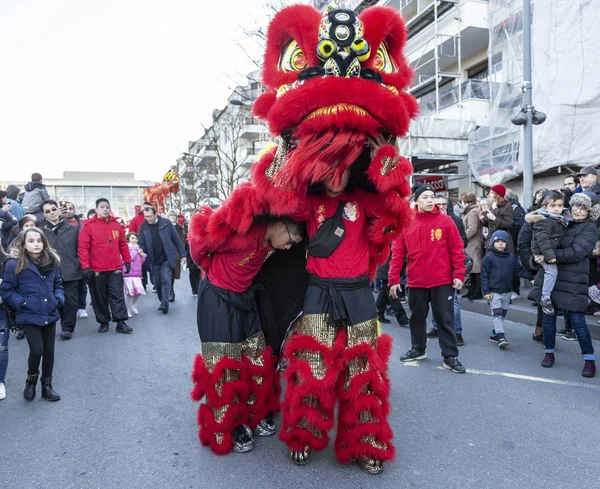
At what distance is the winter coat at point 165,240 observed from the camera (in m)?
8.00

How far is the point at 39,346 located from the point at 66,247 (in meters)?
2.96

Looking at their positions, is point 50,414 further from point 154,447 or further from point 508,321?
point 508,321

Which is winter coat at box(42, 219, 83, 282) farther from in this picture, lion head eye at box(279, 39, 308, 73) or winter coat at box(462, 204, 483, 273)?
winter coat at box(462, 204, 483, 273)

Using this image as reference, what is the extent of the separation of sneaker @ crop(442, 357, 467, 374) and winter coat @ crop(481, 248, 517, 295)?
4.43 feet

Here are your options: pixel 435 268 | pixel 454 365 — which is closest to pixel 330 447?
pixel 454 365

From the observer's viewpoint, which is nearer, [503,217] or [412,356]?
[412,356]

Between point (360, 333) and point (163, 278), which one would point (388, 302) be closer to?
point (163, 278)

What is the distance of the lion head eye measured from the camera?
2.69 meters

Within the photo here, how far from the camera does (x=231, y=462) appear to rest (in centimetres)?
288

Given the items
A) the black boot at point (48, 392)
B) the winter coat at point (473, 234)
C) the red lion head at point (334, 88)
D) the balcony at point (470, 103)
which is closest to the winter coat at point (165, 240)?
the black boot at point (48, 392)

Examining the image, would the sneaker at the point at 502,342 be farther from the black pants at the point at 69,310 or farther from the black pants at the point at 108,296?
the black pants at the point at 69,310

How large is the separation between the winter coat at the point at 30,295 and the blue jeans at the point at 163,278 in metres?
3.77

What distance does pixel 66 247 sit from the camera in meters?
6.61

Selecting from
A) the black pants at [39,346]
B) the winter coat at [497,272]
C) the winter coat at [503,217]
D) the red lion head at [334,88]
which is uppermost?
the red lion head at [334,88]
